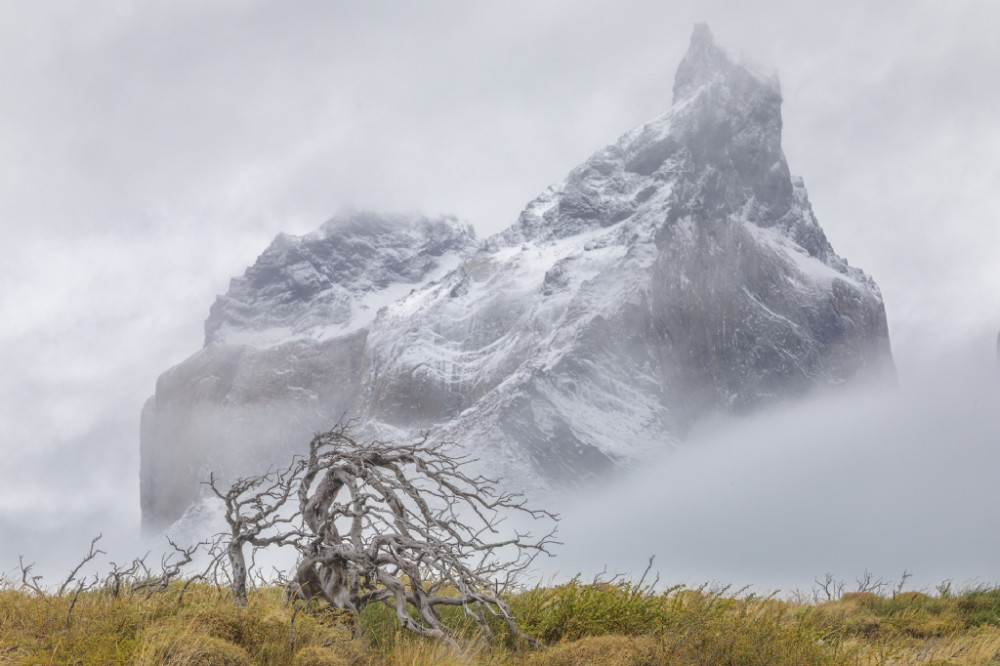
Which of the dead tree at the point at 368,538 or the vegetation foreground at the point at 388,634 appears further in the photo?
the dead tree at the point at 368,538

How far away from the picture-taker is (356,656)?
31.8 ft

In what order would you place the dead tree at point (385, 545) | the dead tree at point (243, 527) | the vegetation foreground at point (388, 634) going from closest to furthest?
the vegetation foreground at point (388, 634), the dead tree at point (385, 545), the dead tree at point (243, 527)

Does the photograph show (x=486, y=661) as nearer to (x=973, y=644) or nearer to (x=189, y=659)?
(x=189, y=659)

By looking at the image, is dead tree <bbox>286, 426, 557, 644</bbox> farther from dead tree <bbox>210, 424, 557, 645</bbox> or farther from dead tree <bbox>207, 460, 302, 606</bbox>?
dead tree <bbox>207, 460, 302, 606</bbox>

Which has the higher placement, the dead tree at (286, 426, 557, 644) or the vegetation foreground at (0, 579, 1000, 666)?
the dead tree at (286, 426, 557, 644)

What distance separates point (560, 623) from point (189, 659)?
16.1ft

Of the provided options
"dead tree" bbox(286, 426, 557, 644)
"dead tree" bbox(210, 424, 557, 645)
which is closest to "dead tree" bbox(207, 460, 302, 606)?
"dead tree" bbox(210, 424, 557, 645)

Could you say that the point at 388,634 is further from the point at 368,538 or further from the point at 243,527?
the point at 243,527

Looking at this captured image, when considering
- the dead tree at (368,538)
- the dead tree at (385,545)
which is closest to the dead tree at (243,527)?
the dead tree at (368,538)

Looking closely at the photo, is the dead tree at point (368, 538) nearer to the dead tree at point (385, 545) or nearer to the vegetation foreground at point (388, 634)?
the dead tree at point (385, 545)

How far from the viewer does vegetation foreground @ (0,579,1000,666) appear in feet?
30.1

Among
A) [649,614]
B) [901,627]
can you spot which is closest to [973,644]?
[901,627]

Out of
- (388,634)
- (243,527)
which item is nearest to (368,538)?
(388,634)

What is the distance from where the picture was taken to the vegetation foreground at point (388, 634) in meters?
9.17
